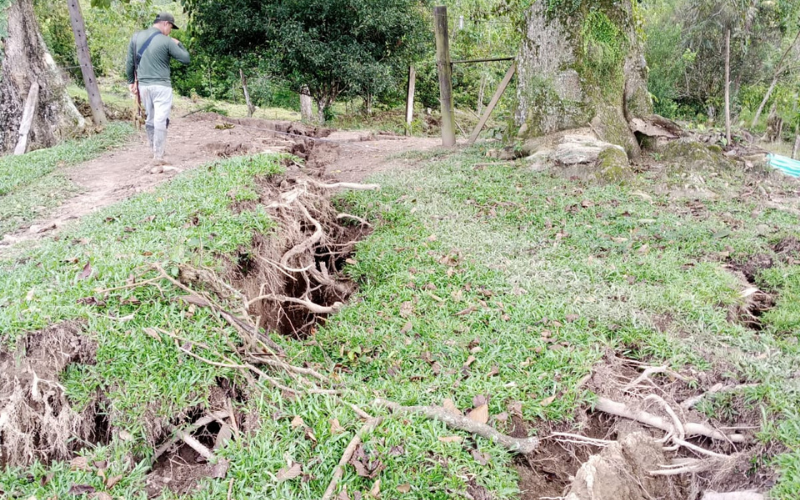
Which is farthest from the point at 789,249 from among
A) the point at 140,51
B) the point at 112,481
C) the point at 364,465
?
the point at 140,51

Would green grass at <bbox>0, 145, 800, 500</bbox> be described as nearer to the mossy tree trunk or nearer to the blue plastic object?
the mossy tree trunk

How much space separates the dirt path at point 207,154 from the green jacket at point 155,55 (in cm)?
105

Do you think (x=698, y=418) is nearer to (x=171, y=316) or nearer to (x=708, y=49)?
(x=171, y=316)

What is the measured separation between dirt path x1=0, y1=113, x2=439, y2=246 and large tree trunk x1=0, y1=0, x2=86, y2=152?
176 cm

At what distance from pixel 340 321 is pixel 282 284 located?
2.34ft

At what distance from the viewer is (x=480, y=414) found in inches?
112

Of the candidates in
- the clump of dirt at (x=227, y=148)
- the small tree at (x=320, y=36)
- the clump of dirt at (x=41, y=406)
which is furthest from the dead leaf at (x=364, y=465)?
the small tree at (x=320, y=36)

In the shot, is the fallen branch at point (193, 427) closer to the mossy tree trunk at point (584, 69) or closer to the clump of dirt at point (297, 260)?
the clump of dirt at point (297, 260)

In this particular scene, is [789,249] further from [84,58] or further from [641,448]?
[84,58]

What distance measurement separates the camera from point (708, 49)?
1769 centimetres

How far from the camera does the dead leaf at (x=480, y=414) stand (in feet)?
9.26

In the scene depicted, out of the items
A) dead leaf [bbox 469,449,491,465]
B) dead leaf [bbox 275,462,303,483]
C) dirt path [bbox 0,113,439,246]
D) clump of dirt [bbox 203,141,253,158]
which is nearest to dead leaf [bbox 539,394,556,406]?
dead leaf [bbox 469,449,491,465]

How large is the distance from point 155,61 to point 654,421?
645 cm

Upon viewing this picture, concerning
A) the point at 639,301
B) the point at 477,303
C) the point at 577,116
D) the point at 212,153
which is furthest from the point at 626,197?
the point at 212,153
